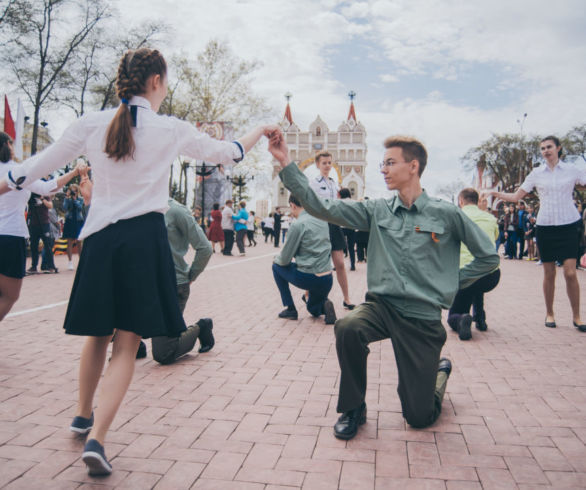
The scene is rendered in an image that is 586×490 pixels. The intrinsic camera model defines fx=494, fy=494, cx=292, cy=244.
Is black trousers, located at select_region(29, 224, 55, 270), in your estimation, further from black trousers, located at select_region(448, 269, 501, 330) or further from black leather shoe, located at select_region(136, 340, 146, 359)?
black trousers, located at select_region(448, 269, 501, 330)

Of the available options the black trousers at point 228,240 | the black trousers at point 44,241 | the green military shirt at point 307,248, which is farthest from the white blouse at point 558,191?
the black trousers at point 228,240

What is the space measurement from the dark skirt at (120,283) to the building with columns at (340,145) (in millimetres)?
110922

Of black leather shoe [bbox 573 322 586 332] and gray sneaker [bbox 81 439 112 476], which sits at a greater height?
gray sneaker [bbox 81 439 112 476]

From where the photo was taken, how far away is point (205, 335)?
4.57 metres

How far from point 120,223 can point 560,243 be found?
511 centimetres

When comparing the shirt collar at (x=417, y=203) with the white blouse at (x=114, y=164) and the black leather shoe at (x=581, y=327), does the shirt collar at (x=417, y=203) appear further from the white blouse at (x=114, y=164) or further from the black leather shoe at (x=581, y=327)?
the black leather shoe at (x=581, y=327)

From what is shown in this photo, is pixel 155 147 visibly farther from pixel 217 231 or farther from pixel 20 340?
pixel 217 231

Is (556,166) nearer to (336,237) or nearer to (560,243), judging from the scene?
(560,243)

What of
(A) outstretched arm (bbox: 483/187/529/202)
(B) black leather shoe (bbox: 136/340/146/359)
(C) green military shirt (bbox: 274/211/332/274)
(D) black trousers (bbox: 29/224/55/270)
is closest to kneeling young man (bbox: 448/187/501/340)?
(A) outstretched arm (bbox: 483/187/529/202)

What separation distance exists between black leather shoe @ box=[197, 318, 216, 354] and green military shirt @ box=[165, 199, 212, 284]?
0.48m

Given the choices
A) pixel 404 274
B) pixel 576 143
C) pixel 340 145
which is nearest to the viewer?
pixel 404 274

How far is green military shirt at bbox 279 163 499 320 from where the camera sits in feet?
9.61

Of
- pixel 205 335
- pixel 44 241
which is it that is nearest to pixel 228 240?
pixel 44 241

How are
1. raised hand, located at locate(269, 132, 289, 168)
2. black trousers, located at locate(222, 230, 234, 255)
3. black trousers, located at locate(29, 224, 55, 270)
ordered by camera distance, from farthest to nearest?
1. black trousers, located at locate(222, 230, 234, 255)
2. black trousers, located at locate(29, 224, 55, 270)
3. raised hand, located at locate(269, 132, 289, 168)
